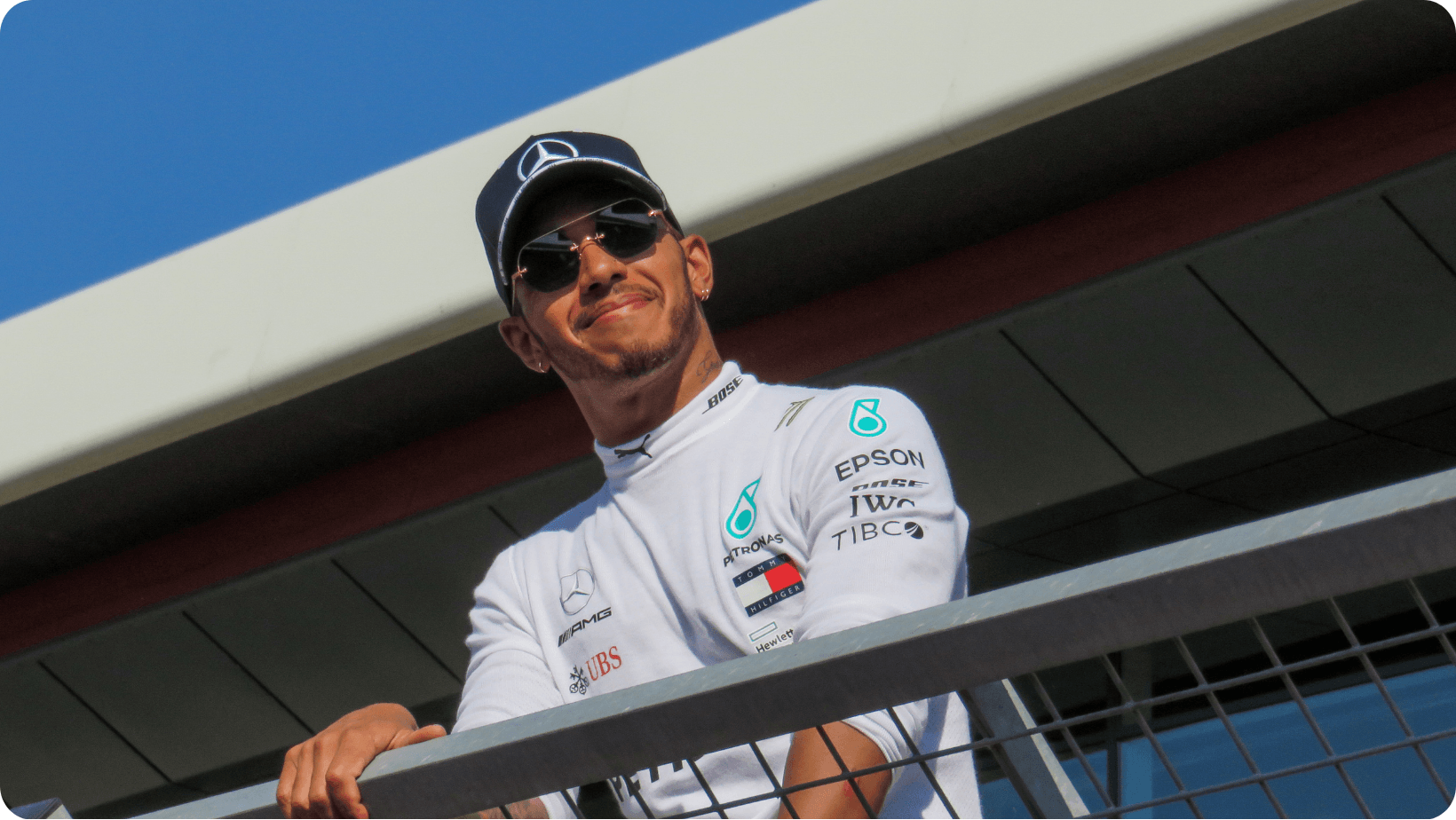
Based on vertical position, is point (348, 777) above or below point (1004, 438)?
below

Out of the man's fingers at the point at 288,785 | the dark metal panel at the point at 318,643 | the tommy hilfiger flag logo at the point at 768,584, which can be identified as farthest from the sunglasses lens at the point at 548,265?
the dark metal panel at the point at 318,643

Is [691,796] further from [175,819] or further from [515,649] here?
[175,819]

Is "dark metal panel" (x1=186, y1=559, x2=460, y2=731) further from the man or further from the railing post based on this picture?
the railing post

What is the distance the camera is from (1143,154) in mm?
5633

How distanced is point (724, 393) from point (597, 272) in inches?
12.9

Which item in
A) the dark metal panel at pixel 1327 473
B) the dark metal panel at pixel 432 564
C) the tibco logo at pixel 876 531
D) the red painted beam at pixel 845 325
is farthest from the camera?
the dark metal panel at pixel 432 564

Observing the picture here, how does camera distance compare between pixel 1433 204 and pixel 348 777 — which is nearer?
pixel 348 777

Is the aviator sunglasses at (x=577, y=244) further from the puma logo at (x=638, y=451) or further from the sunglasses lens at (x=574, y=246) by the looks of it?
the puma logo at (x=638, y=451)

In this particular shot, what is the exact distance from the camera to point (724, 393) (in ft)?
8.04

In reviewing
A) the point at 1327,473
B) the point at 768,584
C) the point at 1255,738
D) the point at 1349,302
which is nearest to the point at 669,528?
the point at 768,584

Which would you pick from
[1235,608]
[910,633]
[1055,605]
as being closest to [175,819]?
[910,633]

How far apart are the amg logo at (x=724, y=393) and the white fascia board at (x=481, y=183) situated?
9.15 feet

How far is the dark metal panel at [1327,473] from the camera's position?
6.37 m

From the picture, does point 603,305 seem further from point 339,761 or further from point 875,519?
point 339,761
